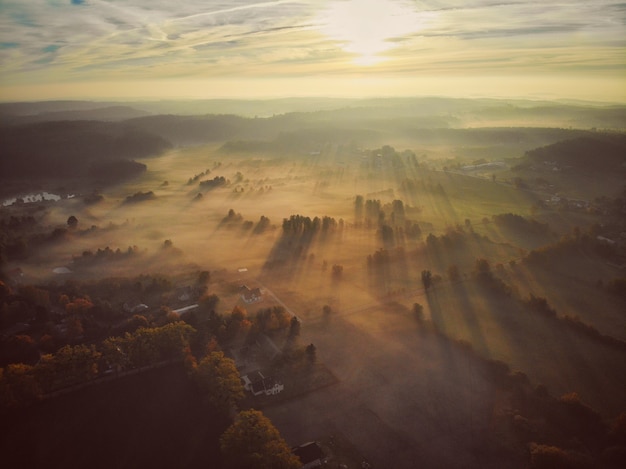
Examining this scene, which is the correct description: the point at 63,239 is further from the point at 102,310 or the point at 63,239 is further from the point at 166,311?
the point at 166,311

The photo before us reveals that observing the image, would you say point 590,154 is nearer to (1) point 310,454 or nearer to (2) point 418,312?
(2) point 418,312

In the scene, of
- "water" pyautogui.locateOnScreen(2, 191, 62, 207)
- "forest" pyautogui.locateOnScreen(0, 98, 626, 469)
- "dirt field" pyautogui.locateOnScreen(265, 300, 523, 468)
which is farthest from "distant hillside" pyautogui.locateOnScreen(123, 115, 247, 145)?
"dirt field" pyautogui.locateOnScreen(265, 300, 523, 468)

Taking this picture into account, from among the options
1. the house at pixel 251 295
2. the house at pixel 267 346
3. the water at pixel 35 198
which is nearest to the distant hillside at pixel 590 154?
the house at pixel 251 295

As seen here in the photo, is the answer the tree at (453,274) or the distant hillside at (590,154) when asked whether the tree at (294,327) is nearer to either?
the tree at (453,274)

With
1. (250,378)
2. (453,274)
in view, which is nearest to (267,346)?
(250,378)

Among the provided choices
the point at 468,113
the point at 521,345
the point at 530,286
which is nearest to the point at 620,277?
the point at 530,286
